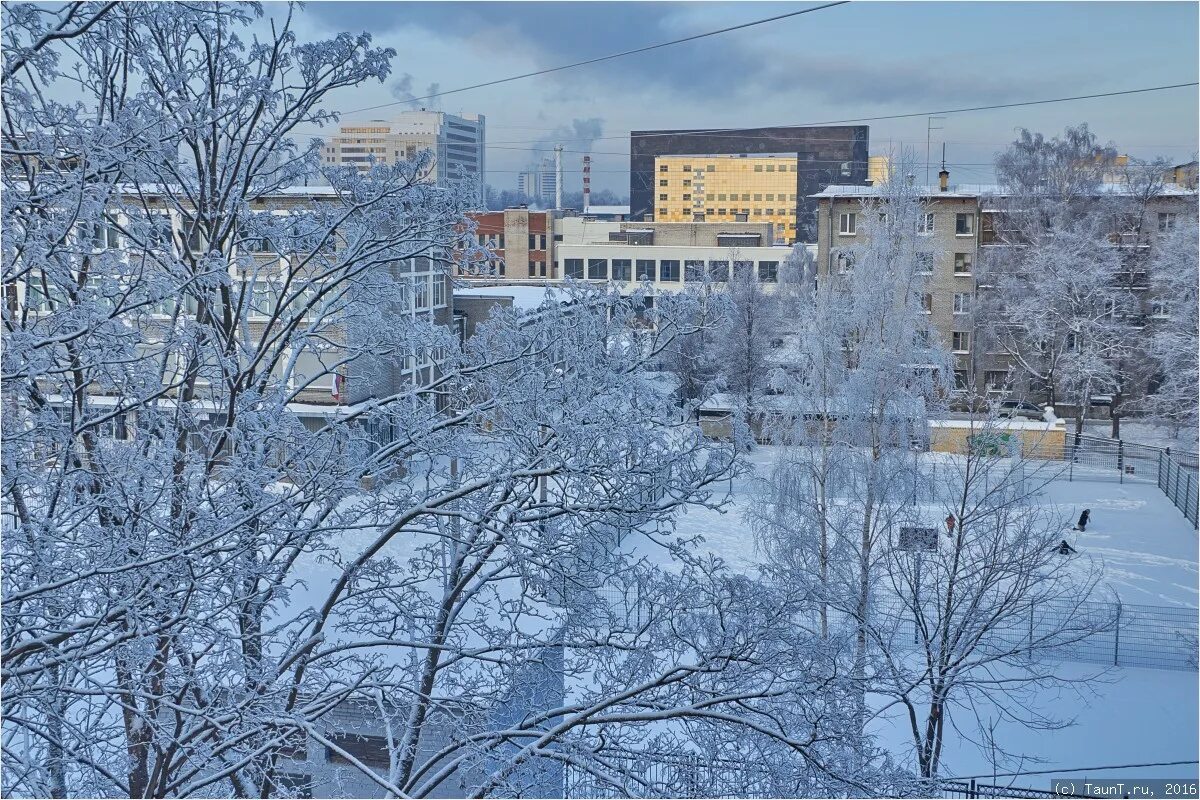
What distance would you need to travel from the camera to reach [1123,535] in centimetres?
1352

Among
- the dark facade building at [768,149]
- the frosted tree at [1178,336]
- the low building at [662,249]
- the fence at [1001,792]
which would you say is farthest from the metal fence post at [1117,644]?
the dark facade building at [768,149]

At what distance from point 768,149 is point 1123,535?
4072 centimetres

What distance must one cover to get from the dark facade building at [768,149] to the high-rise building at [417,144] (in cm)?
3947

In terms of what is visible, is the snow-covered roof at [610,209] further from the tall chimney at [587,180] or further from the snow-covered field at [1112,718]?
the snow-covered field at [1112,718]

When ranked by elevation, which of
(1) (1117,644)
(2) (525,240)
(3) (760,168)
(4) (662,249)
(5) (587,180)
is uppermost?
(3) (760,168)

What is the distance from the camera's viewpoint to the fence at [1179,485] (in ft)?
47.5

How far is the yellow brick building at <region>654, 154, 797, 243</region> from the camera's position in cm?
5194

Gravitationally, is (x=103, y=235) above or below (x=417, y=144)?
below

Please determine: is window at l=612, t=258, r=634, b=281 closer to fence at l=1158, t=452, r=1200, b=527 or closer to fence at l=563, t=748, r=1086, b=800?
fence at l=1158, t=452, r=1200, b=527

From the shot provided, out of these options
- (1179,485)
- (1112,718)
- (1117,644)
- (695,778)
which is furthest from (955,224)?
(695,778)

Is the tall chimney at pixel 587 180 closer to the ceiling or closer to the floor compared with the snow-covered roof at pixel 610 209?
closer to the ceiling

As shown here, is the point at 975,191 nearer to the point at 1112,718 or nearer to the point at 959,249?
the point at 959,249

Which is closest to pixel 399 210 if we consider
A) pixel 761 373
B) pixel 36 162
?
pixel 36 162

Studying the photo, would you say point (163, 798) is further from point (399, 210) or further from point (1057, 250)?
point (1057, 250)
